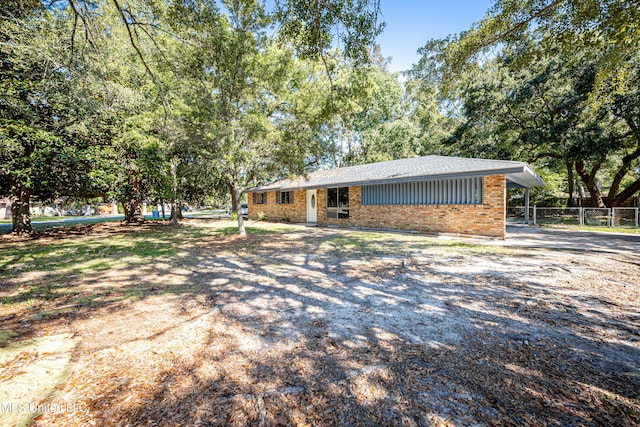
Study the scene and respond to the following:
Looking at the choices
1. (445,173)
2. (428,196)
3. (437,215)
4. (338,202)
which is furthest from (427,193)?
(338,202)

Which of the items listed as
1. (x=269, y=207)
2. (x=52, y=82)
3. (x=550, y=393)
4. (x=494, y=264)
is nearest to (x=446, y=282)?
(x=494, y=264)

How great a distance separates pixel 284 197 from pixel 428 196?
11111mm

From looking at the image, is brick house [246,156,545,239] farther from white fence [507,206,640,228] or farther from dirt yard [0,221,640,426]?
dirt yard [0,221,640,426]

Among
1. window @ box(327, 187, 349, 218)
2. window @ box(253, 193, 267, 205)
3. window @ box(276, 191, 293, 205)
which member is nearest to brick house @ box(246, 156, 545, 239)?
window @ box(327, 187, 349, 218)

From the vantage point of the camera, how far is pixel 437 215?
12.1 meters

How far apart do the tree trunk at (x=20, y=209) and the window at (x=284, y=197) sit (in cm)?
1315

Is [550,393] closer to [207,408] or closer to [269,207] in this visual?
[207,408]

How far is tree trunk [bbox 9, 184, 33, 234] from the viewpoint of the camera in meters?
11.4

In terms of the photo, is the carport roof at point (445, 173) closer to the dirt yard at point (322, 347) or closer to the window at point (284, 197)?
the window at point (284, 197)

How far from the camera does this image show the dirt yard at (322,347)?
6.37 ft

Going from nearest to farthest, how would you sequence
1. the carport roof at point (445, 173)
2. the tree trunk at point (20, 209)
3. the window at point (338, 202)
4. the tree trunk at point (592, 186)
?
the carport roof at point (445, 173) → the tree trunk at point (20, 209) → the window at point (338, 202) → the tree trunk at point (592, 186)

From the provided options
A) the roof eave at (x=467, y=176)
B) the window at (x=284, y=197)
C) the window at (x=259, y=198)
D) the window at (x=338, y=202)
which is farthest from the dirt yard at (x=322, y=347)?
the window at (x=259, y=198)

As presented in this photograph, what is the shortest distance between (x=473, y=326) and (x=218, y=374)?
2.84m

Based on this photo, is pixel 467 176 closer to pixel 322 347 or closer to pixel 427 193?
pixel 427 193
